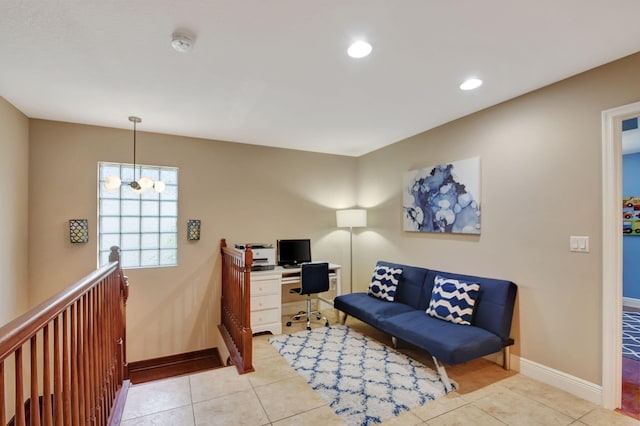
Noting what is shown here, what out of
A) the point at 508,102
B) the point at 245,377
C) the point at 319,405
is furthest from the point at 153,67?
the point at 508,102

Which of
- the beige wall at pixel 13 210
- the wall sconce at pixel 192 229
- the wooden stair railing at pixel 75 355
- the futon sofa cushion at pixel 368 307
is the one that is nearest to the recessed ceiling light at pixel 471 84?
the futon sofa cushion at pixel 368 307

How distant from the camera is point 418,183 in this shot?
12.7 feet

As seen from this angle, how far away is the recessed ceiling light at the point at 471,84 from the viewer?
8.19 feet

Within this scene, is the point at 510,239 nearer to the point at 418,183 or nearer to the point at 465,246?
the point at 465,246

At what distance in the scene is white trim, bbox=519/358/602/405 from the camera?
2295mm

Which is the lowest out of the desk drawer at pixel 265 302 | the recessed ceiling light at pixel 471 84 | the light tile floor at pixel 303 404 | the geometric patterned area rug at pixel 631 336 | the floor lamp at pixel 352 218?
the light tile floor at pixel 303 404

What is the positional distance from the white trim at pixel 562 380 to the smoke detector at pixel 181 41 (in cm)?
356

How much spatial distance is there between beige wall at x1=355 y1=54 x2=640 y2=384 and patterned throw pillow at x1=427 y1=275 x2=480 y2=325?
280 mm

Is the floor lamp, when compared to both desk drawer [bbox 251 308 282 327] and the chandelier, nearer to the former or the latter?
desk drawer [bbox 251 308 282 327]

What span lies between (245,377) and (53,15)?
280cm

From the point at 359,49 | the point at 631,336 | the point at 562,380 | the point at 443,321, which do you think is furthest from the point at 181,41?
the point at 631,336

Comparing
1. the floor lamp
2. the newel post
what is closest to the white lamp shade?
the floor lamp

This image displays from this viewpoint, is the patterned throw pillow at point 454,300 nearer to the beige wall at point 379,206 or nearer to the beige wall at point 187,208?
the beige wall at point 379,206

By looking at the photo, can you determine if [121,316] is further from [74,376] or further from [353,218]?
[353,218]
